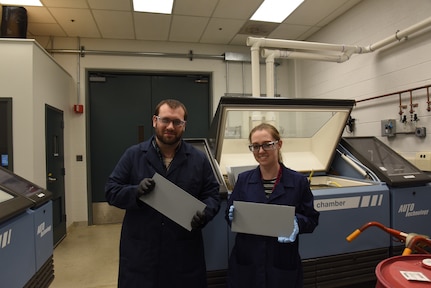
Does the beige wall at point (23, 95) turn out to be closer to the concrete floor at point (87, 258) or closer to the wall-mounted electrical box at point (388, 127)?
the concrete floor at point (87, 258)

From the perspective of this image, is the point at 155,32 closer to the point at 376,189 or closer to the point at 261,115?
the point at 261,115

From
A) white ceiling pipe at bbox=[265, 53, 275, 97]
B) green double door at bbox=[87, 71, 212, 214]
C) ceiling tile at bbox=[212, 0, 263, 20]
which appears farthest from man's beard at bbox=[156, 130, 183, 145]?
green double door at bbox=[87, 71, 212, 214]

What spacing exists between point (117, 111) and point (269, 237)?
12.8 feet

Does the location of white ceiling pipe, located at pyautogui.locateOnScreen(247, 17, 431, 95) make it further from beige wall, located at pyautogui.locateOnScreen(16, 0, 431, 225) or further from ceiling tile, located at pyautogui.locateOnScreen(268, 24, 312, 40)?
ceiling tile, located at pyautogui.locateOnScreen(268, 24, 312, 40)

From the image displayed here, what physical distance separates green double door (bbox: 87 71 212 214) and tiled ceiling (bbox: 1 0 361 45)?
A: 69 cm

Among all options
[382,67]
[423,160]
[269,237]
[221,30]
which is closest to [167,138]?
[269,237]

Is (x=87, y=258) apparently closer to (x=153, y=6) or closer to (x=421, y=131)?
(x=153, y=6)

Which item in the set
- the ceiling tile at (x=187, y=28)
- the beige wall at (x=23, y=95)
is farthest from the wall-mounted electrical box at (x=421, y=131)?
the beige wall at (x=23, y=95)

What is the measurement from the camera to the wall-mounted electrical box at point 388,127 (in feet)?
9.83

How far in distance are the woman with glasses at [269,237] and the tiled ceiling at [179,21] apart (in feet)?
8.95

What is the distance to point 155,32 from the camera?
417 cm

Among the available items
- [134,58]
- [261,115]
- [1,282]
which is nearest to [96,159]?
[134,58]

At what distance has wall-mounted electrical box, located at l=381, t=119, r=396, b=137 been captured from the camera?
9.83 feet

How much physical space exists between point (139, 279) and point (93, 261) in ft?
6.75
